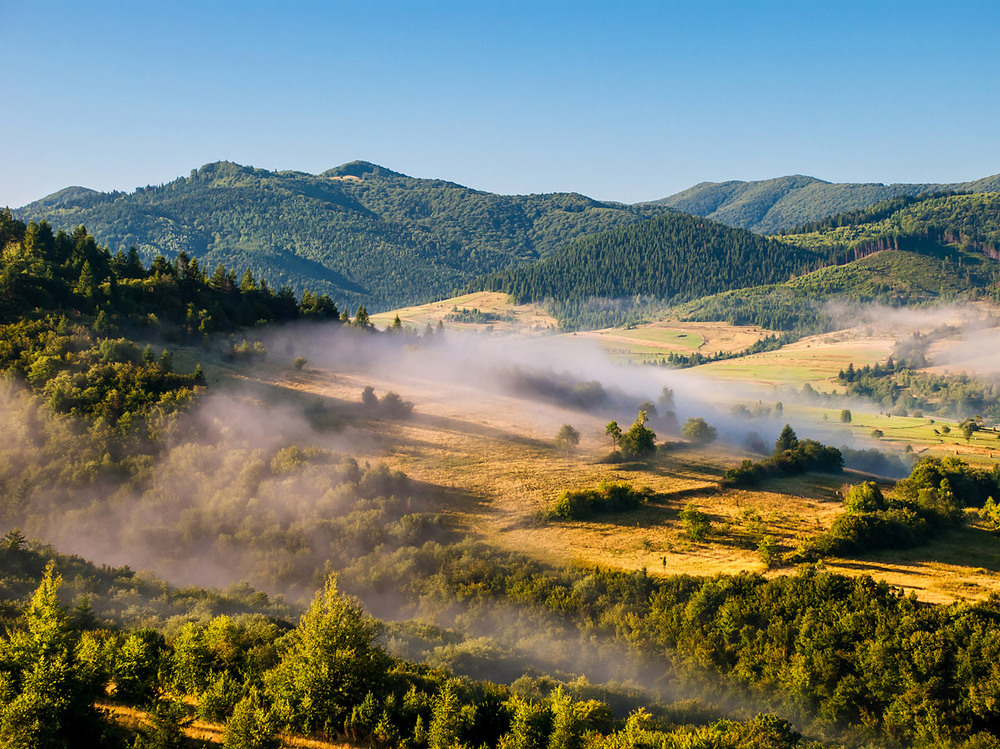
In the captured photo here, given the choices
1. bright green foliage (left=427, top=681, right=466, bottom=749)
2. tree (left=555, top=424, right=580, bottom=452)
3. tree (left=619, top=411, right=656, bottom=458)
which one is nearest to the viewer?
bright green foliage (left=427, top=681, right=466, bottom=749)

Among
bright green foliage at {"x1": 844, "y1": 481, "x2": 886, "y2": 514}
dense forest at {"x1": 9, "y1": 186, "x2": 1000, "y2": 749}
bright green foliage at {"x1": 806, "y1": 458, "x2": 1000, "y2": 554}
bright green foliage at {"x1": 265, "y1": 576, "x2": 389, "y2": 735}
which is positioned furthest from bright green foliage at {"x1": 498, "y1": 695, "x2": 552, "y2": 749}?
bright green foliage at {"x1": 844, "y1": 481, "x2": 886, "y2": 514}

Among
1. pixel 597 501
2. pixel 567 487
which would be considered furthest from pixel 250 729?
pixel 567 487

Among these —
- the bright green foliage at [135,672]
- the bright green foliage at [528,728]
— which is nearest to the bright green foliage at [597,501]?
the bright green foliage at [528,728]

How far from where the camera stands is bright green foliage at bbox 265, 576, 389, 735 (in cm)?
2239

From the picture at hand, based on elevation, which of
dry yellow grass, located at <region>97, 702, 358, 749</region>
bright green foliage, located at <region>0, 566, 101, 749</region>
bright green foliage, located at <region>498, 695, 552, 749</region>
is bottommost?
dry yellow grass, located at <region>97, 702, 358, 749</region>

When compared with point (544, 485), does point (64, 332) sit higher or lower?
higher

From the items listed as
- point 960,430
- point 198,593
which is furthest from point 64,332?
point 960,430

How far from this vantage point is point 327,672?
22.8m

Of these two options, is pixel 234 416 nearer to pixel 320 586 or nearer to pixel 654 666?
pixel 320 586

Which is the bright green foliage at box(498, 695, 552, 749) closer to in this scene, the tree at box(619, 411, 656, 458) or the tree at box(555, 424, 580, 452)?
the tree at box(619, 411, 656, 458)

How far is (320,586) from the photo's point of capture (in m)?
41.3

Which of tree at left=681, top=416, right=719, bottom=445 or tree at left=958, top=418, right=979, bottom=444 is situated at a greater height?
tree at left=681, top=416, right=719, bottom=445

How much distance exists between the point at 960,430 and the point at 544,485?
332 feet

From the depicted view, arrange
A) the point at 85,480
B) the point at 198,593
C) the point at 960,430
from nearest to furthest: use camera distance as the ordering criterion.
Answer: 1. the point at 198,593
2. the point at 85,480
3. the point at 960,430
